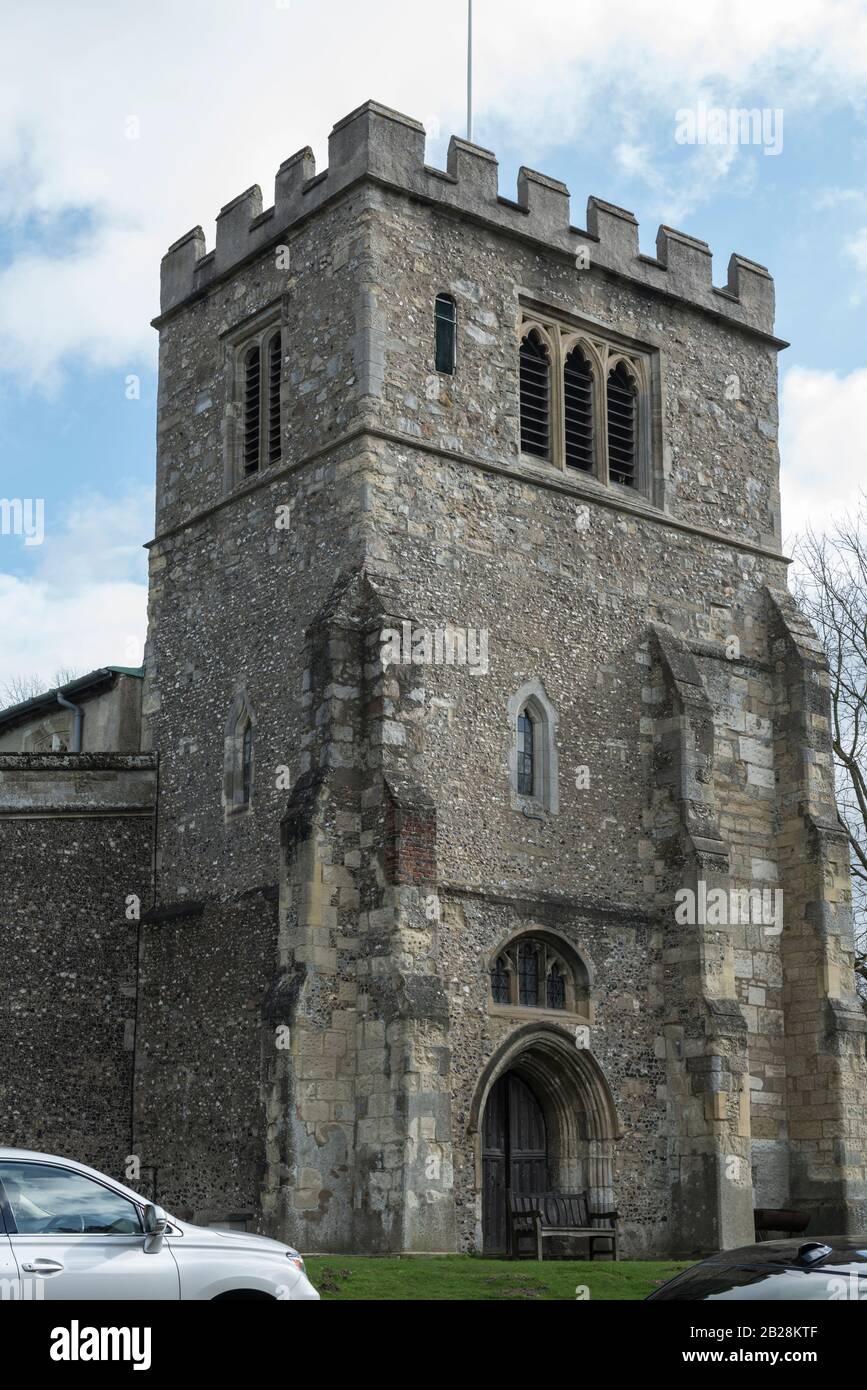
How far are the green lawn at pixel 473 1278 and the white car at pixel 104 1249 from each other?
510cm

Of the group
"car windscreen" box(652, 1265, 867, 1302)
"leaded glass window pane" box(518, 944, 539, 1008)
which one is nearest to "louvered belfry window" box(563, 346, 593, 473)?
"leaded glass window pane" box(518, 944, 539, 1008)

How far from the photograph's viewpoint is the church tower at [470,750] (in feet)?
65.1

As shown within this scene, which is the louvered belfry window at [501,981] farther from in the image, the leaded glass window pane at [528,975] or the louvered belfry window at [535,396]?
the louvered belfry window at [535,396]

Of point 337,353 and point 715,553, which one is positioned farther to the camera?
point 715,553

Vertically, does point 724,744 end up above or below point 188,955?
above

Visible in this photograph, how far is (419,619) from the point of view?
21516 mm

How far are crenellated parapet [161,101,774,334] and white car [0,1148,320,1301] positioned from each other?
16.3 metres

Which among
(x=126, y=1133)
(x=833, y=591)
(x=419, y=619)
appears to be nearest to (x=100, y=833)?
(x=126, y=1133)

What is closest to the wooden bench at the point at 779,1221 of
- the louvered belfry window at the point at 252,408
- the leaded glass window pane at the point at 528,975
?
the leaded glass window pane at the point at 528,975

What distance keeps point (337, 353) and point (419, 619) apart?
3892 mm

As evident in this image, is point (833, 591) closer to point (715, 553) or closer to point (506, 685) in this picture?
point (715, 553)

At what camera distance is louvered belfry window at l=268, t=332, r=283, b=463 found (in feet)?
79.3

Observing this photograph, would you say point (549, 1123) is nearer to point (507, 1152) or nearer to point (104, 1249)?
point (507, 1152)
